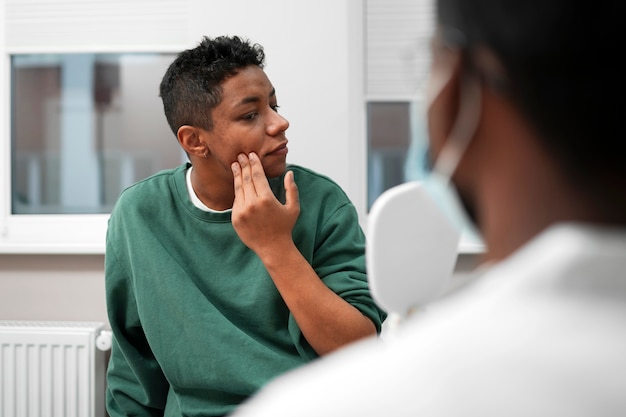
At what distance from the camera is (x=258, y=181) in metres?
1.48

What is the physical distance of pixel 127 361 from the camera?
5.11ft

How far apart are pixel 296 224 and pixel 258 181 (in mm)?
125

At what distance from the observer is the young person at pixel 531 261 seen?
1.16 ft

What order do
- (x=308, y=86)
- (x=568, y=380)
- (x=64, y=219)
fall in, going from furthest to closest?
1. (x=64, y=219)
2. (x=308, y=86)
3. (x=568, y=380)

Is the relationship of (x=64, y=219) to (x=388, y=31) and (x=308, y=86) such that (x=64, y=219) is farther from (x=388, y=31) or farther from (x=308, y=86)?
(x=388, y=31)

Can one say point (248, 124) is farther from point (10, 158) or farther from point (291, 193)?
point (10, 158)

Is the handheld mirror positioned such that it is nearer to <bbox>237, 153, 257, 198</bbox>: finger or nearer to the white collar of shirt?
<bbox>237, 153, 257, 198</bbox>: finger

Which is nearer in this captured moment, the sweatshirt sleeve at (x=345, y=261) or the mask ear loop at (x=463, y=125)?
the mask ear loop at (x=463, y=125)

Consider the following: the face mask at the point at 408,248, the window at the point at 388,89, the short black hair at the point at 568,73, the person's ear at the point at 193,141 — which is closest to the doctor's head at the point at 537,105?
the short black hair at the point at 568,73

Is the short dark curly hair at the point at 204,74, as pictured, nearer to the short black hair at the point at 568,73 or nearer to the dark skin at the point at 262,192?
the dark skin at the point at 262,192

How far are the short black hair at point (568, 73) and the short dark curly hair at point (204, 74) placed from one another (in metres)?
1.18

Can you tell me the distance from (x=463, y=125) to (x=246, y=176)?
1086 millimetres

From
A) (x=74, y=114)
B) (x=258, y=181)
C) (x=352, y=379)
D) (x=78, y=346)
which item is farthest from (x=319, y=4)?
(x=352, y=379)

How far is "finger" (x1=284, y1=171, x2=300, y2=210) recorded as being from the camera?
4.80ft
